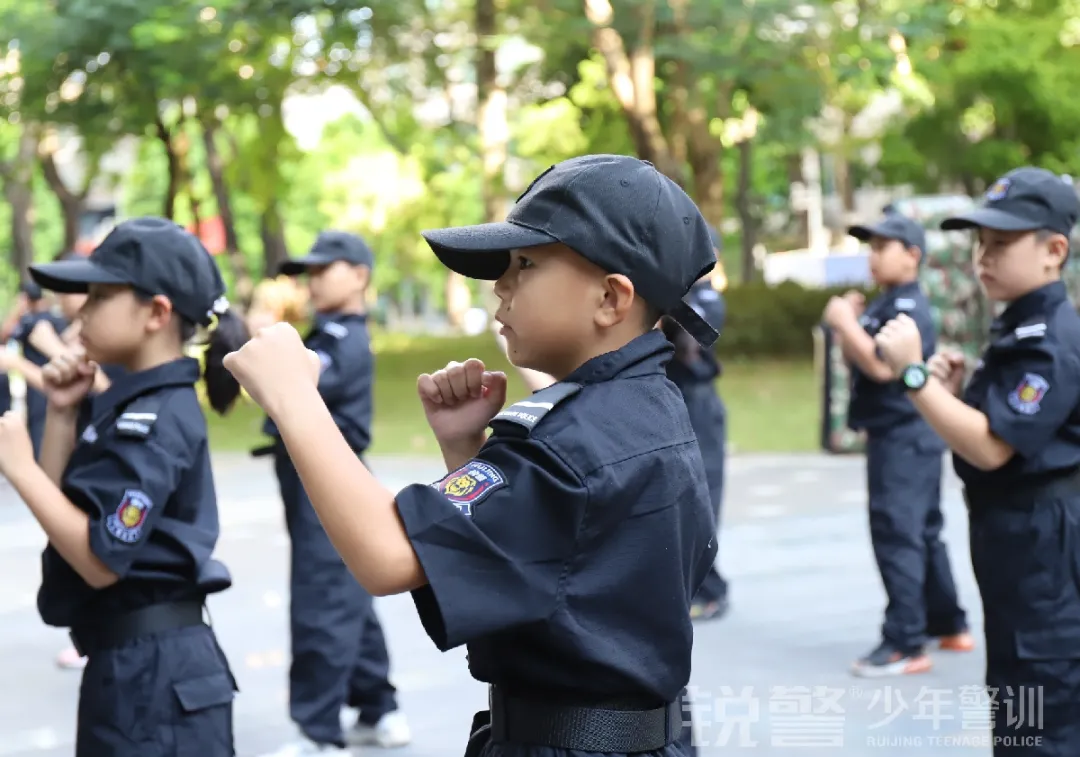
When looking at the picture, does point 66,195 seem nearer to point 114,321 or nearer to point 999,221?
point 114,321

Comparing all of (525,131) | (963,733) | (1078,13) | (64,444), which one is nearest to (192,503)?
(64,444)

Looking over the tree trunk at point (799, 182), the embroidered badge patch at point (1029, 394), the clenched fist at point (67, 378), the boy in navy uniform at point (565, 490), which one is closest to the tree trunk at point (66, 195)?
the tree trunk at point (799, 182)

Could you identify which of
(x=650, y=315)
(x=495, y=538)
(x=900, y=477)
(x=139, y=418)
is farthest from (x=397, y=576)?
(x=900, y=477)

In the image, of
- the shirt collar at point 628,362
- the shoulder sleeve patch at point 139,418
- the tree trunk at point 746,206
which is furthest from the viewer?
the tree trunk at point 746,206

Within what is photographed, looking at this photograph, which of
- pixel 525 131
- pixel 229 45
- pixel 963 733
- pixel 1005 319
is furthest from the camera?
pixel 525 131

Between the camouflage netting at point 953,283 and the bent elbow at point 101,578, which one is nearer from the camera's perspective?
the bent elbow at point 101,578

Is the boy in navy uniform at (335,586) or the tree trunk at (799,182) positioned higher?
the boy in navy uniform at (335,586)

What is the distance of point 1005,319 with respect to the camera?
421 centimetres

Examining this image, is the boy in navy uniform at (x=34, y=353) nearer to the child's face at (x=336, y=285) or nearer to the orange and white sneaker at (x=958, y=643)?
the child's face at (x=336, y=285)

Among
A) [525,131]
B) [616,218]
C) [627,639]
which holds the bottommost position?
[525,131]

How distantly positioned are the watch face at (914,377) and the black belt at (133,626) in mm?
1929

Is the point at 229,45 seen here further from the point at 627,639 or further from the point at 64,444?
the point at 627,639

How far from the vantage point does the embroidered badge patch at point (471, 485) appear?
2125 mm

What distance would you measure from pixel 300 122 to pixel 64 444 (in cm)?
1990
